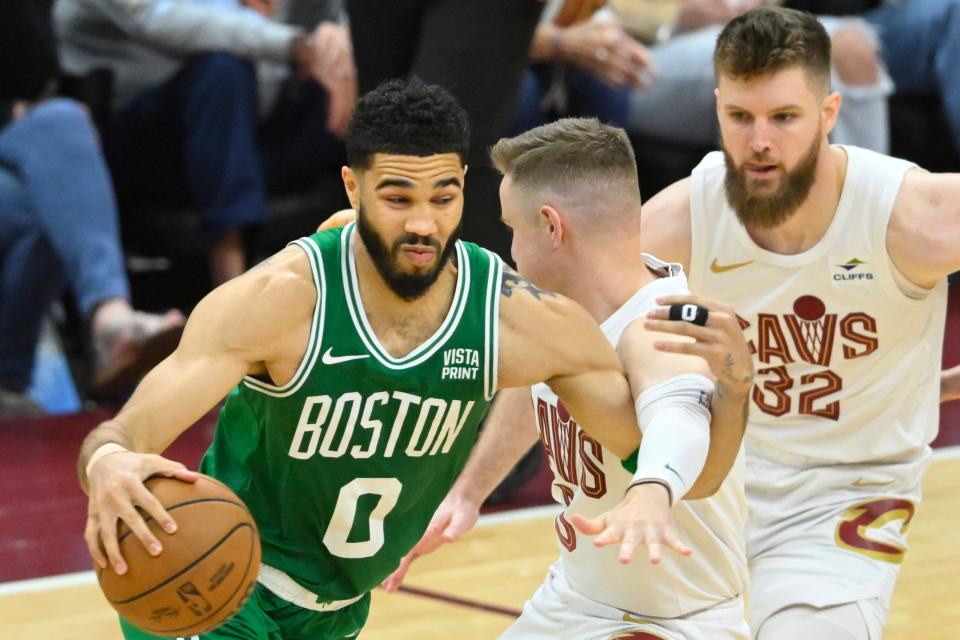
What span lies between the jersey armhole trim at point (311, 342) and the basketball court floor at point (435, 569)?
5.80 ft

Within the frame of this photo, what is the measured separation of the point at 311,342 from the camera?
11.4ft

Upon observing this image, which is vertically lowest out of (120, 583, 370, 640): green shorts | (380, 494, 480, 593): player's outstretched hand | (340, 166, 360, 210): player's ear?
(120, 583, 370, 640): green shorts

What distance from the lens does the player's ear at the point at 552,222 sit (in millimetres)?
3893

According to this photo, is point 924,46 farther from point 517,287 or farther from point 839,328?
point 517,287

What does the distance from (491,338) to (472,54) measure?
237 centimetres

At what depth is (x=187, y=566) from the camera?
123 inches

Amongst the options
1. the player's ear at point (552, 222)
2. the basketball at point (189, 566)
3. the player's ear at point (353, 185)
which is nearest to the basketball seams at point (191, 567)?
the basketball at point (189, 566)

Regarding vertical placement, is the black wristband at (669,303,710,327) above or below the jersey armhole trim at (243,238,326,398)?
above

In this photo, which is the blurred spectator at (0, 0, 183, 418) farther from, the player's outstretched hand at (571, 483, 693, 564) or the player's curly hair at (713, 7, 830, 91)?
the player's outstretched hand at (571, 483, 693, 564)

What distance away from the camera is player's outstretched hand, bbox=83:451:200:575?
3020 millimetres

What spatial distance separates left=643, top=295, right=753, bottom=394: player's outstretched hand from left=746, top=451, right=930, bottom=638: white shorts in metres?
0.99

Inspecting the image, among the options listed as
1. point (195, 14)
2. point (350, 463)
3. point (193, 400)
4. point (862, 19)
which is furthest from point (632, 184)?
point (862, 19)

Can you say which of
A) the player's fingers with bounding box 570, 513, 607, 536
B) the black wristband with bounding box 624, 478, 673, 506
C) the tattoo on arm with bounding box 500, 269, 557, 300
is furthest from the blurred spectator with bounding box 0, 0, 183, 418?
the player's fingers with bounding box 570, 513, 607, 536

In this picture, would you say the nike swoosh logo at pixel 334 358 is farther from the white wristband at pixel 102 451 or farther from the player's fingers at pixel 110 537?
the player's fingers at pixel 110 537
